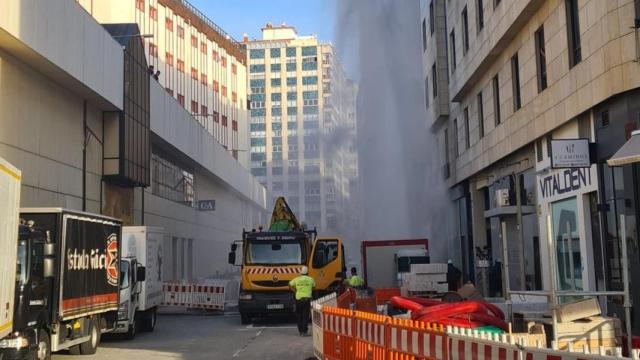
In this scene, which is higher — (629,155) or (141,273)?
(629,155)

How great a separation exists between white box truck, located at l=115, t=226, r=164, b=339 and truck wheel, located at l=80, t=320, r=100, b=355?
80.1 inches

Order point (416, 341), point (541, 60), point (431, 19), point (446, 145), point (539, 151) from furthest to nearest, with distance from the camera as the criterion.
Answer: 1. point (431, 19)
2. point (446, 145)
3. point (539, 151)
4. point (541, 60)
5. point (416, 341)

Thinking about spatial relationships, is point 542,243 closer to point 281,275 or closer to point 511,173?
point 511,173

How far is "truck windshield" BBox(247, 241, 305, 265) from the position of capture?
21.6m

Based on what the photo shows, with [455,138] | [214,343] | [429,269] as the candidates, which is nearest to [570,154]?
[429,269]

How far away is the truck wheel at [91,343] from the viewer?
1466 centimetres

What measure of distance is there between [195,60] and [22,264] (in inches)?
1982

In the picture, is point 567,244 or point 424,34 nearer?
point 567,244

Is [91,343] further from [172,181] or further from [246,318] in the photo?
[172,181]

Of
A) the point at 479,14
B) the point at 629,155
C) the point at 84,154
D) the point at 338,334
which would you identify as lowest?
the point at 338,334

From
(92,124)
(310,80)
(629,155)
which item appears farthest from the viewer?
(310,80)

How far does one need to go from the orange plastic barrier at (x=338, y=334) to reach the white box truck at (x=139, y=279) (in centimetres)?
733

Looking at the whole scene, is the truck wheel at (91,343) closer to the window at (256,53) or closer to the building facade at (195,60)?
the building facade at (195,60)

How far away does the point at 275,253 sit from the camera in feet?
71.4
